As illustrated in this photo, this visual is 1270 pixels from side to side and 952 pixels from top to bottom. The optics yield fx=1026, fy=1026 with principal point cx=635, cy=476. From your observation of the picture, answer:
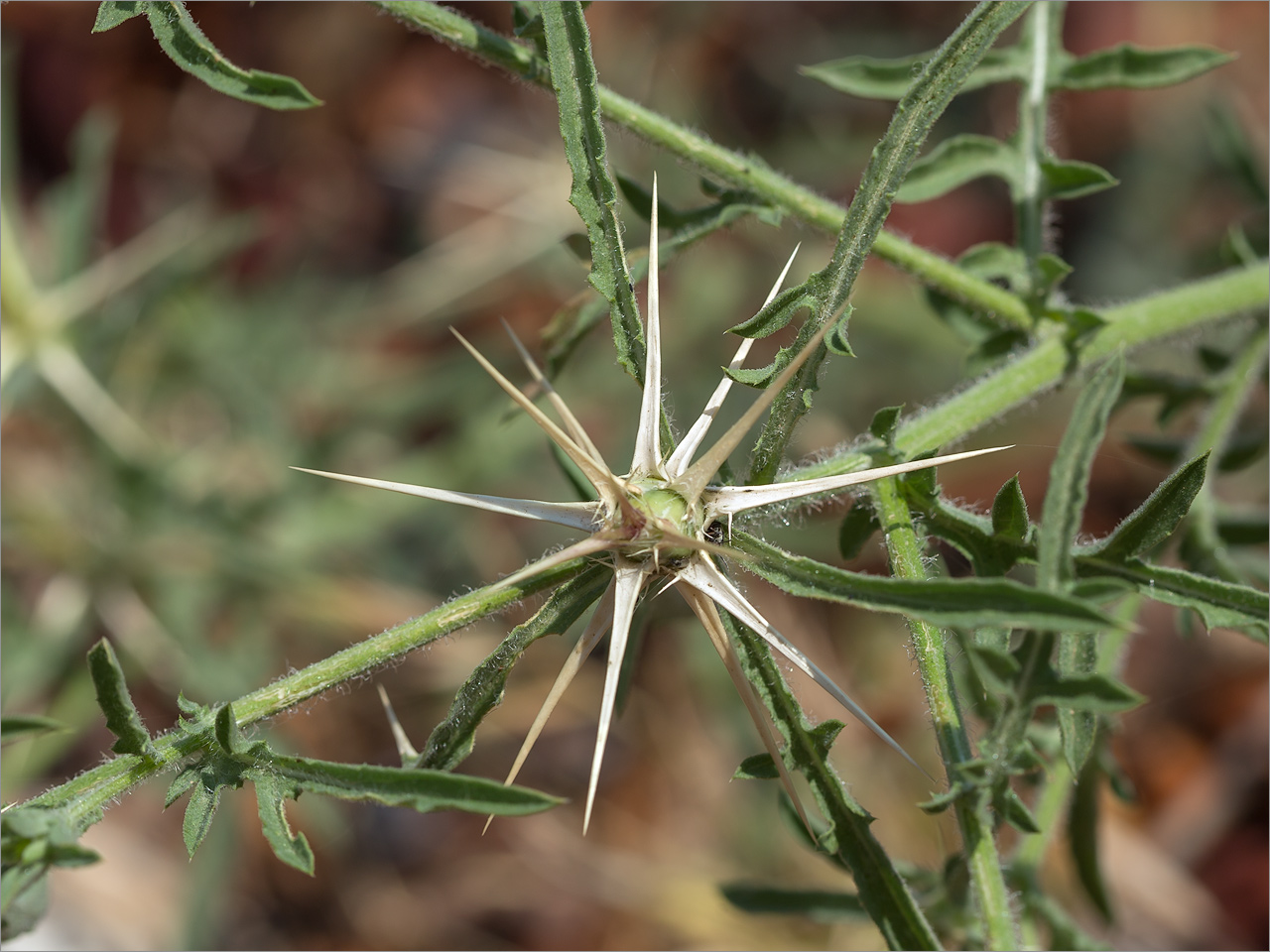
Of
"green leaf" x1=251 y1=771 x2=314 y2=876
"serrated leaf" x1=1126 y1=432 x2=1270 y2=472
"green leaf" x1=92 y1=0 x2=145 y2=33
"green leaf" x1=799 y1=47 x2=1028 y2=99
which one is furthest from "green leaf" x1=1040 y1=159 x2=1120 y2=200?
"green leaf" x1=251 y1=771 x2=314 y2=876

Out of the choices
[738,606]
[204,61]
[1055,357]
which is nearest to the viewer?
[738,606]

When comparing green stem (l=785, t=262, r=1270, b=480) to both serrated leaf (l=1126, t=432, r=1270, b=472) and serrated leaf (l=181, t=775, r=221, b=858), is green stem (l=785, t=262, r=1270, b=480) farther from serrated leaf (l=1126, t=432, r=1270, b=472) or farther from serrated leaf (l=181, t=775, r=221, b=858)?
serrated leaf (l=181, t=775, r=221, b=858)

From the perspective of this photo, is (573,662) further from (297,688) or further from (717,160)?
(717,160)

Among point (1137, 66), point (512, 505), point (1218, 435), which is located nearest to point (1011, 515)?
point (512, 505)

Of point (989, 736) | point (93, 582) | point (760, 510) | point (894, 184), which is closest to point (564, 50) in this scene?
point (894, 184)

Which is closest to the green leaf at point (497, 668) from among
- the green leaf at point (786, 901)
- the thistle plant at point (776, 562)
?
the thistle plant at point (776, 562)

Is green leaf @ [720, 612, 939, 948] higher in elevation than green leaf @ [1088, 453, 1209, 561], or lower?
lower
